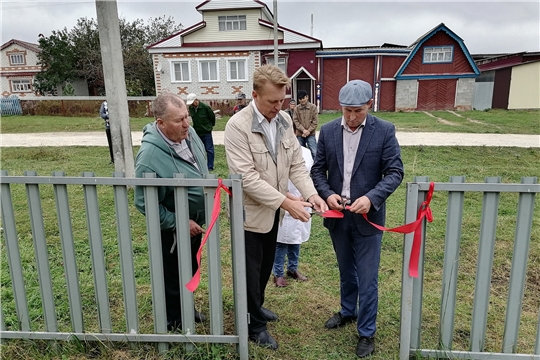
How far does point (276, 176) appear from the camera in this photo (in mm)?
2623

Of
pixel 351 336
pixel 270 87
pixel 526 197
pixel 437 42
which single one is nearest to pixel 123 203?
pixel 270 87

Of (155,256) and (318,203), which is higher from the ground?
(318,203)

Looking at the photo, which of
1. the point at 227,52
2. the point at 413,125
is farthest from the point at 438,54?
the point at 227,52

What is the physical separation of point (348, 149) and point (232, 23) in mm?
25010

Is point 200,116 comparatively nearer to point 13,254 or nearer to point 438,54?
point 13,254

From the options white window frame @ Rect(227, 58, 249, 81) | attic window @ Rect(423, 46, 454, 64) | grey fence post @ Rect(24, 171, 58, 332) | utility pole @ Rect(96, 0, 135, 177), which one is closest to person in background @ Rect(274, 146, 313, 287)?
grey fence post @ Rect(24, 171, 58, 332)

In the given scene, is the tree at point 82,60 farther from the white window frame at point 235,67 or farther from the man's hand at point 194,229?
the man's hand at point 194,229

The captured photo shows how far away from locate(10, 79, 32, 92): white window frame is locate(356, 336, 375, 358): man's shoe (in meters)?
44.5

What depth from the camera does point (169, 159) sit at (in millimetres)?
2475

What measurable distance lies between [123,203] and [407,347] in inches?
75.1

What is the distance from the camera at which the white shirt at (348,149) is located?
2635mm

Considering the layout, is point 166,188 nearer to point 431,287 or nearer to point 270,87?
point 270,87

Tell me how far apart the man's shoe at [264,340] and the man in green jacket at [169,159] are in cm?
57

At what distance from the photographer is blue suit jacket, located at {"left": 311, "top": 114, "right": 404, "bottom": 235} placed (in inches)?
100
